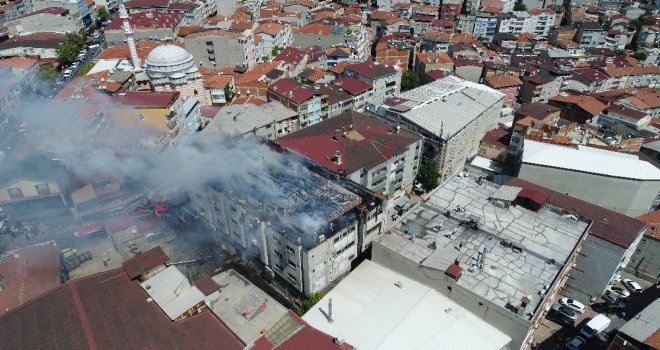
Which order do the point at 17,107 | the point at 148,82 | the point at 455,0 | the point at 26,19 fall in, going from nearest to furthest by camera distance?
the point at 17,107 < the point at 148,82 < the point at 26,19 < the point at 455,0

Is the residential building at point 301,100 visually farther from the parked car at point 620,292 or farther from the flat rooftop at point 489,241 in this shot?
the parked car at point 620,292

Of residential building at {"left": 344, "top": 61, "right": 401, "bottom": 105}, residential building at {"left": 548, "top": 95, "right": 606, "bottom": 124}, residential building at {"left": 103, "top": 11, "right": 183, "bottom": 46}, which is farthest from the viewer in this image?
residential building at {"left": 103, "top": 11, "right": 183, "bottom": 46}

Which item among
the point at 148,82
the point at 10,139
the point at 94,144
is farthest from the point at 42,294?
the point at 148,82

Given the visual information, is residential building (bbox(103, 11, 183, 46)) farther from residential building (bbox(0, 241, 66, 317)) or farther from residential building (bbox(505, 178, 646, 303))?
residential building (bbox(505, 178, 646, 303))

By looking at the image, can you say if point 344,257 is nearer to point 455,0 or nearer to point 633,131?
point 633,131

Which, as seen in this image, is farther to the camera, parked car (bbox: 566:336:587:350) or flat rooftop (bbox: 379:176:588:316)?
parked car (bbox: 566:336:587:350)

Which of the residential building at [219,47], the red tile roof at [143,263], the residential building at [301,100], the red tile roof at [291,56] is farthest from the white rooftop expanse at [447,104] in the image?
the residential building at [219,47]

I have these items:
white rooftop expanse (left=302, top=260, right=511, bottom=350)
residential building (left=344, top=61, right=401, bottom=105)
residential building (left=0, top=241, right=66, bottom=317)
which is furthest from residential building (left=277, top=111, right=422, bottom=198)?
residential building (left=0, top=241, right=66, bottom=317)
